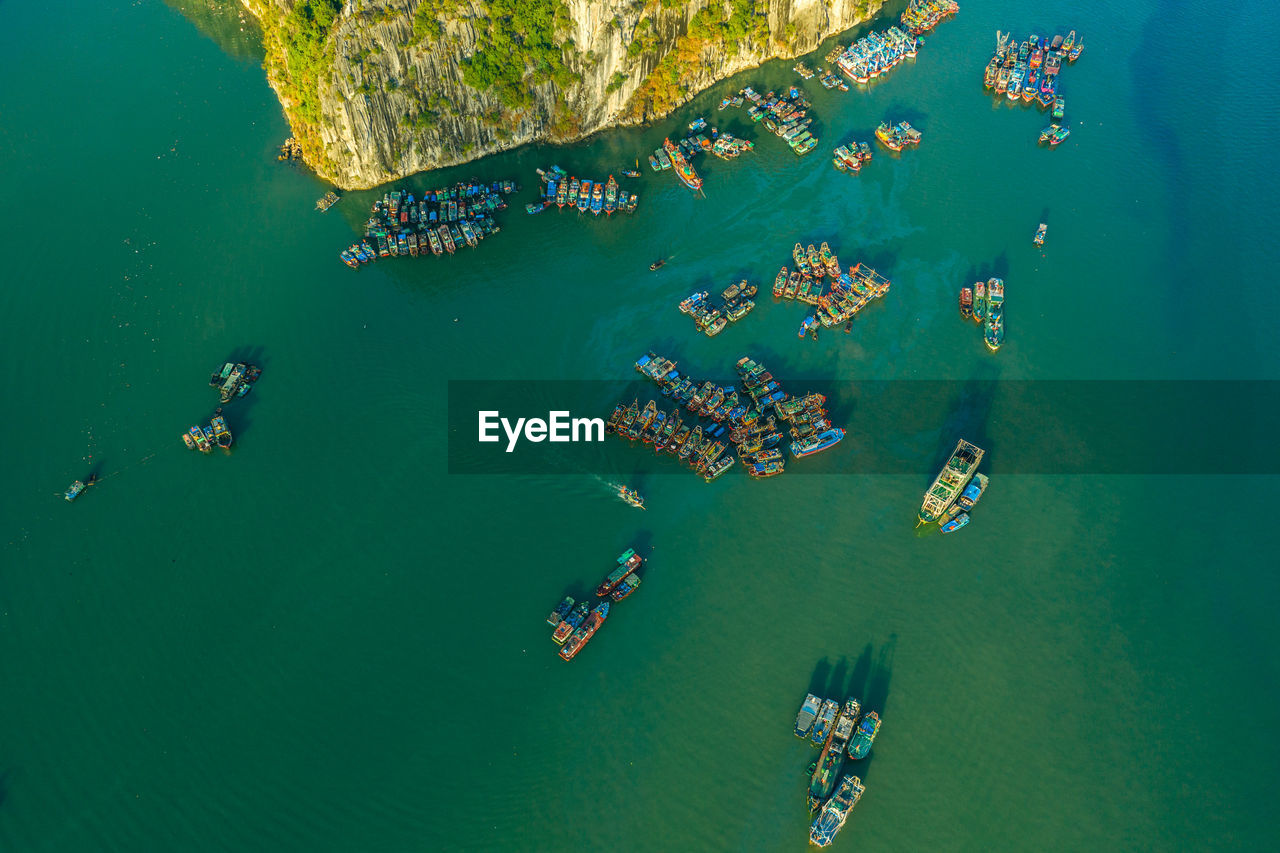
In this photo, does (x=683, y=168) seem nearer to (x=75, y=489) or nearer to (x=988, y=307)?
(x=988, y=307)

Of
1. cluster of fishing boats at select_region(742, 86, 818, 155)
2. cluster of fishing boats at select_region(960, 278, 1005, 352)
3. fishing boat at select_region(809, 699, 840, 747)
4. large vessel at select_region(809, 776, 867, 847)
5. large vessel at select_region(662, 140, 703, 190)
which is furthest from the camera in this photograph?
cluster of fishing boats at select_region(742, 86, 818, 155)

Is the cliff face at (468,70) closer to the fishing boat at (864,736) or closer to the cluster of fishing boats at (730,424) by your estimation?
the cluster of fishing boats at (730,424)

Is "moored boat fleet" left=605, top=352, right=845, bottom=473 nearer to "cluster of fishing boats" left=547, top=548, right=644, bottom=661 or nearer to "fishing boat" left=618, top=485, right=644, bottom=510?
"fishing boat" left=618, top=485, right=644, bottom=510

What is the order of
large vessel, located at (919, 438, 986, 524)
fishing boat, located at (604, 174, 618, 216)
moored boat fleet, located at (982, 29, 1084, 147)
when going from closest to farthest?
large vessel, located at (919, 438, 986, 524) → fishing boat, located at (604, 174, 618, 216) → moored boat fleet, located at (982, 29, 1084, 147)

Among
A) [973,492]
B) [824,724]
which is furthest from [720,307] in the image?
[824,724]

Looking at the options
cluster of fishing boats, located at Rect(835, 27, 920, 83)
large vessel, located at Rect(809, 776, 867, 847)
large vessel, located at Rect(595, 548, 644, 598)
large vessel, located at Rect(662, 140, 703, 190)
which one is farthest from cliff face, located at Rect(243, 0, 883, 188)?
large vessel, located at Rect(809, 776, 867, 847)

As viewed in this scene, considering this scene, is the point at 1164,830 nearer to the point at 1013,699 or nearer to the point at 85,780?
the point at 1013,699
